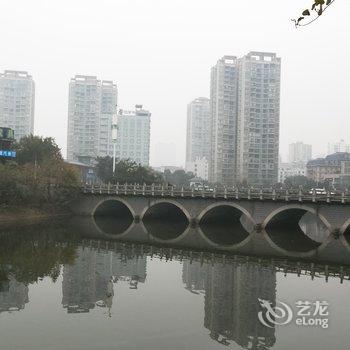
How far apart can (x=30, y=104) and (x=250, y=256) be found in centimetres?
12703

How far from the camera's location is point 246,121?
105188 mm

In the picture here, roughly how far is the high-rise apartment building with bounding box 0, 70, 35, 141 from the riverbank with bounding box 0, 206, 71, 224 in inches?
3543

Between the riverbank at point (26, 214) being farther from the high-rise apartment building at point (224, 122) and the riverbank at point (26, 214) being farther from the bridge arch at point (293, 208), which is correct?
the high-rise apartment building at point (224, 122)

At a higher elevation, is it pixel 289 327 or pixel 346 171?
pixel 346 171

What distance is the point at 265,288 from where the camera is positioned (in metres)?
23.0

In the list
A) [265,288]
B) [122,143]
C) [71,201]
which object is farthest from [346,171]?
[265,288]

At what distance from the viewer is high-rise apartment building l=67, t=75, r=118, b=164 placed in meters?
132

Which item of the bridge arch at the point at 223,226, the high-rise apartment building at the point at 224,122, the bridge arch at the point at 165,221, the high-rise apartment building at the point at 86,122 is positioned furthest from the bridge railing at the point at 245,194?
the high-rise apartment building at the point at 86,122

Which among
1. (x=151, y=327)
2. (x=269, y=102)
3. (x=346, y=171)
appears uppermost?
(x=269, y=102)

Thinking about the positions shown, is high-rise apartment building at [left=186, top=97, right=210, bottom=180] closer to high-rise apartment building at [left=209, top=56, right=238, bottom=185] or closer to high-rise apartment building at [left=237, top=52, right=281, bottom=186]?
high-rise apartment building at [left=209, top=56, right=238, bottom=185]

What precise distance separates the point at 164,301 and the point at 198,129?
164 m

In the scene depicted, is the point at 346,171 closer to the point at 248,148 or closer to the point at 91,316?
the point at 248,148

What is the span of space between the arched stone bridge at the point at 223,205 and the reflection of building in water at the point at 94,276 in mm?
16384

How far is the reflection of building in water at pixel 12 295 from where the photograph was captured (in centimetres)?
1914
